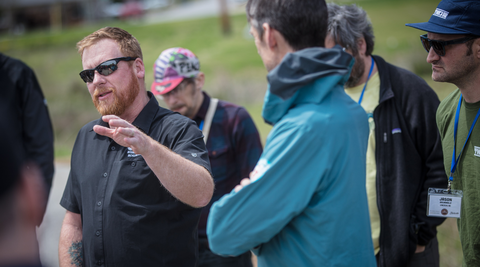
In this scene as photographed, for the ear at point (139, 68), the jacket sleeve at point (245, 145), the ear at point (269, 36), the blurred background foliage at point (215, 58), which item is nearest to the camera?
the ear at point (269, 36)

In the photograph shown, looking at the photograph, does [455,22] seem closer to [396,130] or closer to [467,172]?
[396,130]

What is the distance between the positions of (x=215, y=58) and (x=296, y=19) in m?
19.8

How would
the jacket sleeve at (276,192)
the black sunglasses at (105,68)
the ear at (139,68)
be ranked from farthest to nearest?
the ear at (139,68) < the black sunglasses at (105,68) < the jacket sleeve at (276,192)

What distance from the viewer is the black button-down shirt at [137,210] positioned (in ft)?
6.95

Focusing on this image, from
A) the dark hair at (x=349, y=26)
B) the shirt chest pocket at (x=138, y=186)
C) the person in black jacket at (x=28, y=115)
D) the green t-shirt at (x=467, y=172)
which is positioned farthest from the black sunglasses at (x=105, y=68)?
the green t-shirt at (x=467, y=172)

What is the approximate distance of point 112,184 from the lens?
2.18 m

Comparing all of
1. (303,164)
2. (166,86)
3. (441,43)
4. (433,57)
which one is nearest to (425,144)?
(433,57)

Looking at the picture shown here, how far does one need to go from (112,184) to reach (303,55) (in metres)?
1.24

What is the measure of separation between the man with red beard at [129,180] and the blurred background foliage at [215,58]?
348 centimetres

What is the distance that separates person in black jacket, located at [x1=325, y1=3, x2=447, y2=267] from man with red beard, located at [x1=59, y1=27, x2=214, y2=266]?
137cm

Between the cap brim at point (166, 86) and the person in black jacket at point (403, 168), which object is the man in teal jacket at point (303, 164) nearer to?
the person in black jacket at point (403, 168)

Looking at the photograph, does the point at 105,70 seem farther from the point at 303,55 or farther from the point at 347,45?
the point at 347,45

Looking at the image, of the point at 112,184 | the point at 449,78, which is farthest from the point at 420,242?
the point at 112,184

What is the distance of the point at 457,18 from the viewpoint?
2.38m
